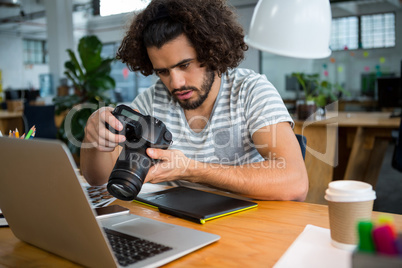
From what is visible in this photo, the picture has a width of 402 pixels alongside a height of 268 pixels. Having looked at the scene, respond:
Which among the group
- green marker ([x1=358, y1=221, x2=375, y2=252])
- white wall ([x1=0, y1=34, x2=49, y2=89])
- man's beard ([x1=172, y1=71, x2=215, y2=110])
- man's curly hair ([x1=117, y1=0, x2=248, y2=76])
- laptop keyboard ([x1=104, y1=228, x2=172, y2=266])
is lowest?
laptop keyboard ([x1=104, y1=228, x2=172, y2=266])

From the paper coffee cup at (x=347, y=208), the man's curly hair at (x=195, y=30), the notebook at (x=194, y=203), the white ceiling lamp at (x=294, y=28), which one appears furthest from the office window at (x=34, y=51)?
the paper coffee cup at (x=347, y=208)

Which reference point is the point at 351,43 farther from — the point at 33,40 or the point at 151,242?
the point at 33,40

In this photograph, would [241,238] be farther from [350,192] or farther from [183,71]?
[183,71]

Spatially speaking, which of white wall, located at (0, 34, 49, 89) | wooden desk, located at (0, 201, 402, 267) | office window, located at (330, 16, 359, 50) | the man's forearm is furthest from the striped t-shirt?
white wall, located at (0, 34, 49, 89)

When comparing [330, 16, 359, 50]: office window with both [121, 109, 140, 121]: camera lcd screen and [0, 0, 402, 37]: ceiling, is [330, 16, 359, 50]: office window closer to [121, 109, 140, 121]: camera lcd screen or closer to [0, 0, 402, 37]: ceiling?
[0, 0, 402, 37]: ceiling

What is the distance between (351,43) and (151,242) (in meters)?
7.23

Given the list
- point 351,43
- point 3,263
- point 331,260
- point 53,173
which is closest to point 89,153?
point 3,263

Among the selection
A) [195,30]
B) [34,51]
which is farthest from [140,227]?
[34,51]

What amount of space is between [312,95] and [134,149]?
286cm

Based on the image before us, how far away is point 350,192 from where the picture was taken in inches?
23.9

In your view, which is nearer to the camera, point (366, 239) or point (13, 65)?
point (366, 239)

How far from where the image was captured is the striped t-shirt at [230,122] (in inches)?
51.0

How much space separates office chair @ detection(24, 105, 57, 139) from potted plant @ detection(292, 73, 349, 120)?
273 centimetres

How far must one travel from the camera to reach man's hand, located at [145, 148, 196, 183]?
85 centimetres
